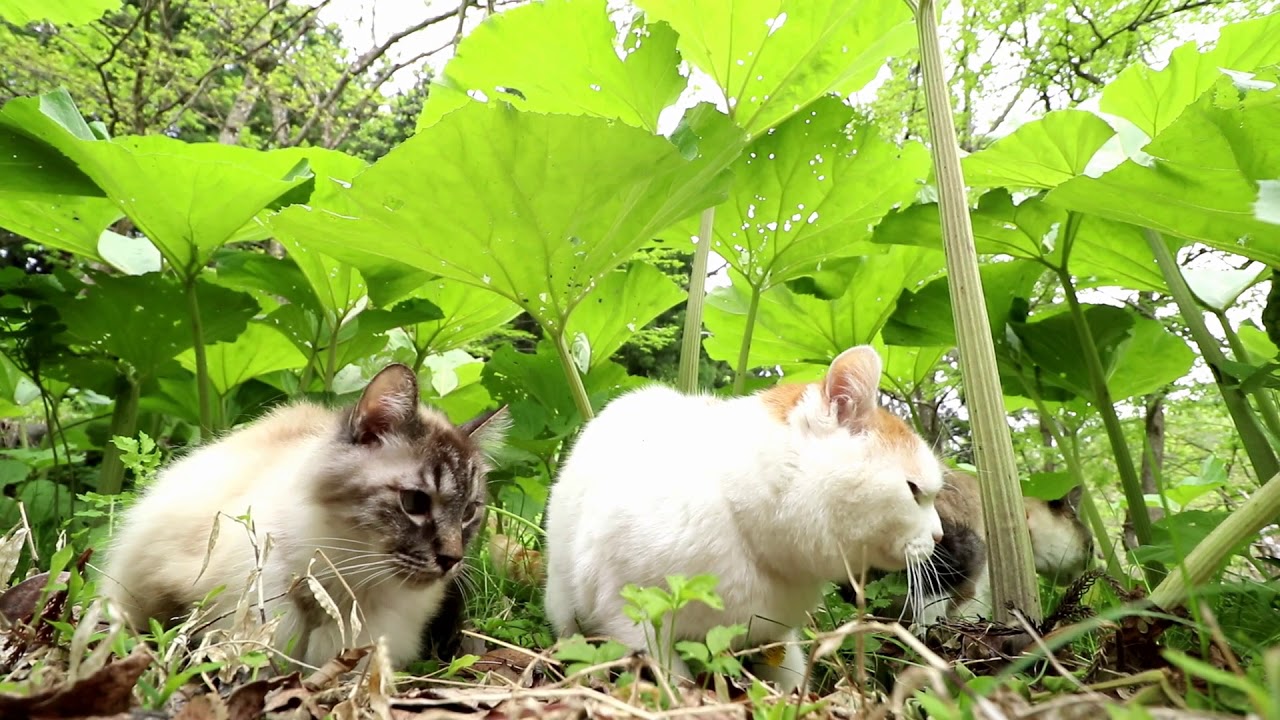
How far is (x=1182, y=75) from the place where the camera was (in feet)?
4.71

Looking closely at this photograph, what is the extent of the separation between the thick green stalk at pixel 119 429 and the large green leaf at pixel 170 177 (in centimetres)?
64

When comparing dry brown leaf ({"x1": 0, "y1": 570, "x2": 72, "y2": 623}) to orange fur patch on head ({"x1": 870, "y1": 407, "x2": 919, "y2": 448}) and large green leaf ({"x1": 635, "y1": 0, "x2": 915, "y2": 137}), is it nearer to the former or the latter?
orange fur patch on head ({"x1": 870, "y1": 407, "x2": 919, "y2": 448})

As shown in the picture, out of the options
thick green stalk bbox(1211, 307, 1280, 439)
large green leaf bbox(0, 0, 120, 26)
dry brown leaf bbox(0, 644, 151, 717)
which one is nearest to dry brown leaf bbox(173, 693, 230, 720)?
dry brown leaf bbox(0, 644, 151, 717)

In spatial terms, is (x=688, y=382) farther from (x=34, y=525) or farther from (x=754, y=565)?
(x=34, y=525)

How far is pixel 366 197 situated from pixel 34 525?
4.79ft

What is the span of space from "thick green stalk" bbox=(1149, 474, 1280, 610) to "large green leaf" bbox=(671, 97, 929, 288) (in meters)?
0.97

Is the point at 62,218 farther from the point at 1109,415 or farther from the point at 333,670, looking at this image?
the point at 1109,415

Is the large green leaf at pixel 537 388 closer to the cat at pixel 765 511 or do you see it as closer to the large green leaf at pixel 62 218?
the cat at pixel 765 511

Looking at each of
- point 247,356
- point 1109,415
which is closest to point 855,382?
point 1109,415

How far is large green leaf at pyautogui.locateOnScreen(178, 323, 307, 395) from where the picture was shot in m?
2.09

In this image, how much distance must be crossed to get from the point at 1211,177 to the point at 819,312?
1.08 m

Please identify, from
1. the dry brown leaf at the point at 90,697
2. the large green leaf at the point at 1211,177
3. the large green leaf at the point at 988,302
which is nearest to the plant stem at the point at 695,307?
the large green leaf at the point at 988,302

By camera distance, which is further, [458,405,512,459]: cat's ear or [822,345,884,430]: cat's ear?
[458,405,512,459]: cat's ear

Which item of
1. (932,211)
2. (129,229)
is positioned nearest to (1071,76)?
(932,211)
